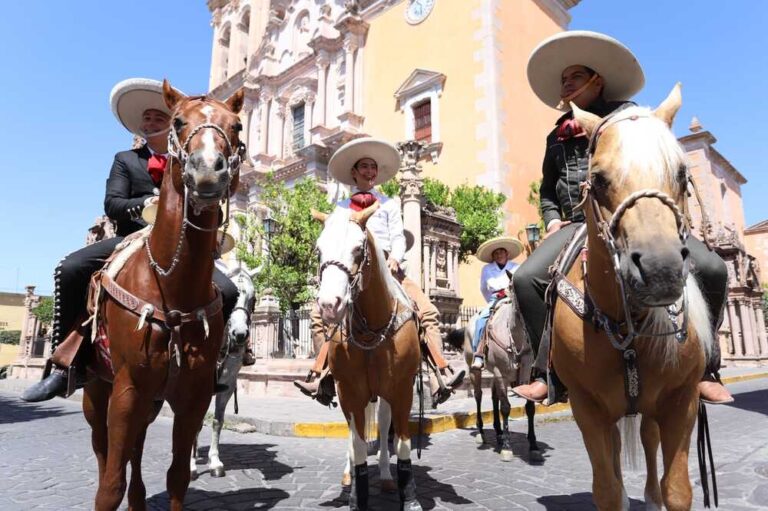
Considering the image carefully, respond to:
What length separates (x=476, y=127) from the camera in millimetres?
23156

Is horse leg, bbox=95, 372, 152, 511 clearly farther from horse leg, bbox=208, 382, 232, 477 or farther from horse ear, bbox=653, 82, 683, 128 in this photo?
horse ear, bbox=653, 82, 683, 128

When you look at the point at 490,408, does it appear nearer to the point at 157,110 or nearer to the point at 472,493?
the point at 472,493

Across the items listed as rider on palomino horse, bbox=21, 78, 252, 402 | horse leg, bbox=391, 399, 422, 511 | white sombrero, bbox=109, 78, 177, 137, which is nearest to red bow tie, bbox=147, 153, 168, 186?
rider on palomino horse, bbox=21, 78, 252, 402

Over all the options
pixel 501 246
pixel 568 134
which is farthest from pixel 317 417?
pixel 568 134

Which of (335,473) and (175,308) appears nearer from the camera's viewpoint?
(175,308)

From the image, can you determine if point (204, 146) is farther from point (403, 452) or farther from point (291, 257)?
point (291, 257)

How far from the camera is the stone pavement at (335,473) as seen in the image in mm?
4465

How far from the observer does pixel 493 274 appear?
8297 mm

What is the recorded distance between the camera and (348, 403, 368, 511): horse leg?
414 centimetres

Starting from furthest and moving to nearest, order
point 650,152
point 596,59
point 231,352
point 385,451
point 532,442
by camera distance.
Answer: point 532,442 → point 231,352 → point 385,451 → point 596,59 → point 650,152

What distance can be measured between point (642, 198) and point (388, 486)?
4.05 m

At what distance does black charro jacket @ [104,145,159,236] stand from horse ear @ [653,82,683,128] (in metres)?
3.58

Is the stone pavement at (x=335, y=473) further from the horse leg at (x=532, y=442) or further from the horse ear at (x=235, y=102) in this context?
the horse ear at (x=235, y=102)

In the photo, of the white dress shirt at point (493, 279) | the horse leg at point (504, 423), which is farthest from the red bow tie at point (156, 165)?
the white dress shirt at point (493, 279)
